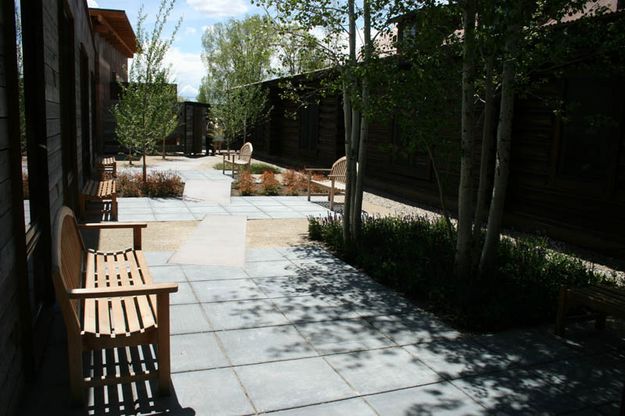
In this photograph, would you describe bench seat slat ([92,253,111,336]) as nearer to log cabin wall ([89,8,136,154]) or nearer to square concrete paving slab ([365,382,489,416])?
square concrete paving slab ([365,382,489,416])

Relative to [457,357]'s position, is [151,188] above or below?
above

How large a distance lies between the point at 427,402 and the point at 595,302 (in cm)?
168

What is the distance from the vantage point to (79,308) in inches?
172

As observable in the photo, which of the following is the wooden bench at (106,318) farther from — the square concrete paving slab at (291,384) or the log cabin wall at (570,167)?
the log cabin wall at (570,167)

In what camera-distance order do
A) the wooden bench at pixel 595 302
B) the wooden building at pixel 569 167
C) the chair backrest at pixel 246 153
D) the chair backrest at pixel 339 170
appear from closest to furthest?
the wooden bench at pixel 595 302, the wooden building at pixel 569 167, the chair backrest at pixel 339 170, the chair backrest at pixel 246 153

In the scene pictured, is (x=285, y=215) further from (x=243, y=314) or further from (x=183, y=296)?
(x=243, y=314)

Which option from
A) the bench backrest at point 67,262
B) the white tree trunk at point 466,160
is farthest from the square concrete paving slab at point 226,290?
the white tree trunk at point 466,160

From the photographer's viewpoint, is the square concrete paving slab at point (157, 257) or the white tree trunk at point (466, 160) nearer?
the white tree trunk at point (466, 160)

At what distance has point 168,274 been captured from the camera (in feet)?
19.3

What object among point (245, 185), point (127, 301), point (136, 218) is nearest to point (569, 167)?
point (136, 218)

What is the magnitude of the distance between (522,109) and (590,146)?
5.07ft

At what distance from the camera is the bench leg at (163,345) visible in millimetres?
3311

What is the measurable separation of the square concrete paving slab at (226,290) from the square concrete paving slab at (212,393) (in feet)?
4.94

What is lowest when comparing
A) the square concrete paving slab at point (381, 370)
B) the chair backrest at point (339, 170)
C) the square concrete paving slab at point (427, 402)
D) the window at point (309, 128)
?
the square concrete paving slab at point (427, 402)
